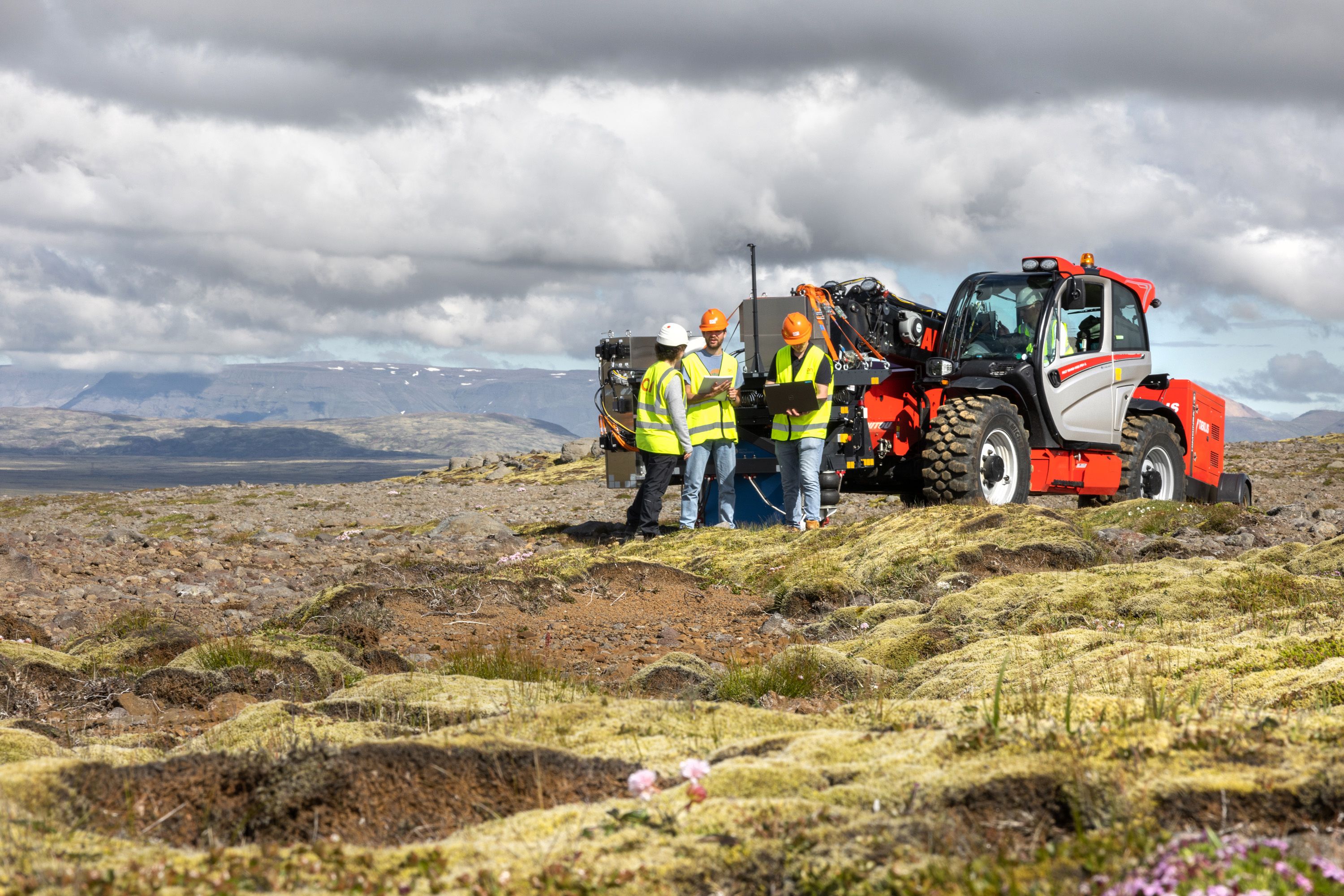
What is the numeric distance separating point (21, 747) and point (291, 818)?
1.98 m

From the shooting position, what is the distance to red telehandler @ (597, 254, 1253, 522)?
13562 mm

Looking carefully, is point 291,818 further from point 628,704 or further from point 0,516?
point 0,516

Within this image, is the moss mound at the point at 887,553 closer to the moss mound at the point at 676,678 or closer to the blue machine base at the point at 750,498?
the blue machine base at the point at 750,498

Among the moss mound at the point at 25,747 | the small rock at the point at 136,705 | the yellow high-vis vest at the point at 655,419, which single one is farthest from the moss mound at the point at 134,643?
the yellow high-vis vest at the point at 655,419

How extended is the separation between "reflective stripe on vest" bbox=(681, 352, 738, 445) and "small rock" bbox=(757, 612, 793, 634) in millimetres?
5077

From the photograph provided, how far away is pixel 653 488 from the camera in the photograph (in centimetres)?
1398

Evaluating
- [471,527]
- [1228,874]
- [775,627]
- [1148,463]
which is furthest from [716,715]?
[1148,463]

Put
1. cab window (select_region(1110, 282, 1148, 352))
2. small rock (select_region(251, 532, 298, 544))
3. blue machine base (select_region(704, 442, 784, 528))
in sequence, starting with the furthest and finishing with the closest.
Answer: small rock (select_region(251, 532, 298, 544))
blue machine base (select_region(704, 442, 784, 528))
cab window (select_region(1110, 282, 1148, 352))

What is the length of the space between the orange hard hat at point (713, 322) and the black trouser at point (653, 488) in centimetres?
175

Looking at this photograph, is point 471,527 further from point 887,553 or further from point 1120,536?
point 1120,536

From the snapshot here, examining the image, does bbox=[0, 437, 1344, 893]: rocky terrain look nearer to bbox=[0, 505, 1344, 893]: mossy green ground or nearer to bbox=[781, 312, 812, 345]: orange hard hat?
bbox=[0, 505, 1344, 893]: mossy green ground

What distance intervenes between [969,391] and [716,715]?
34.3ft

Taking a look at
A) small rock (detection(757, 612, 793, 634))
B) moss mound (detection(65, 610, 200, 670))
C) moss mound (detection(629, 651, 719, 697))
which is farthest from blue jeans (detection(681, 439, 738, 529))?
moss mound (detection(629, 651, 719, 697))

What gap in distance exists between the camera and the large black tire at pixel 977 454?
12.8 m
